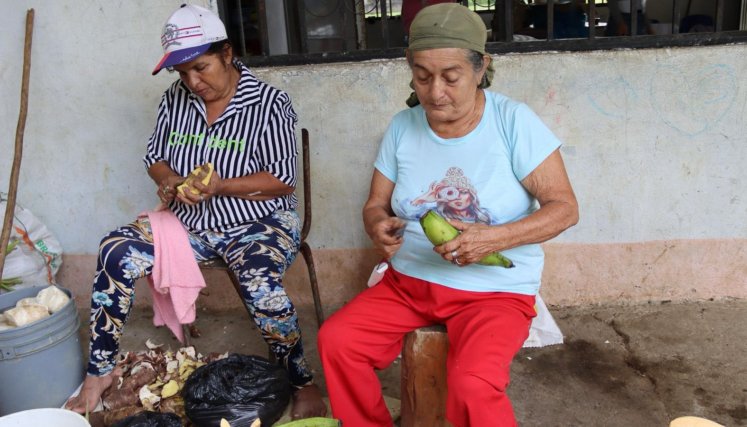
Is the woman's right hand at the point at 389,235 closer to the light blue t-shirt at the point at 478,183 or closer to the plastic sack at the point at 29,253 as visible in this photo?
the light blue t-shirt at the point at 478,183

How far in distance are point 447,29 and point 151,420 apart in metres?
1.72

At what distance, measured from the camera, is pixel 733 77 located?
322 cm

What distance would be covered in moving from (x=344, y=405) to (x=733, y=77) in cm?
239

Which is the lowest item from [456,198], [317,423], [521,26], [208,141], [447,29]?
[317,423]

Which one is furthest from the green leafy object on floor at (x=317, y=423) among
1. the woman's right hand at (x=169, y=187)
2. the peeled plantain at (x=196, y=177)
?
the woman's right hand at (x=169, y=187)

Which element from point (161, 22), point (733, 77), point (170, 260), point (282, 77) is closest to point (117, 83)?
point (161, 22)

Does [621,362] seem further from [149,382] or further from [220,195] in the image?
[149,382]

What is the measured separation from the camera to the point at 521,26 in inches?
212

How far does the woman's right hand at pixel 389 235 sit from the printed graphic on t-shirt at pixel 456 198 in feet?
0.49

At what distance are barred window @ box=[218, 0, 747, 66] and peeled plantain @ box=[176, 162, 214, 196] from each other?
3.06ft

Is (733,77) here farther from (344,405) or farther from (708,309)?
(344,405)

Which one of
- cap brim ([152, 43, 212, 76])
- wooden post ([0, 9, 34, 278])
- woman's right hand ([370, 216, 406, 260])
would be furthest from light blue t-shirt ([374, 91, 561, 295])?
wooden post ([0, 9, 34, 278])

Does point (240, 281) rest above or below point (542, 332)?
above

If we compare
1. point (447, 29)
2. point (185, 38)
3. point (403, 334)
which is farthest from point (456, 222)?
point (185, 38)
